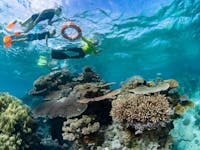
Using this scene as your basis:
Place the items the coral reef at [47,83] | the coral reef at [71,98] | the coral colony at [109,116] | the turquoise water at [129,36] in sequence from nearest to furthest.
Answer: the coral colony at [109,116], the coral reef at [71,98], the coral reef at [47,83], the turquoise water at [129,36]

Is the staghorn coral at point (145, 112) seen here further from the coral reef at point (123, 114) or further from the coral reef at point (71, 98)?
the coral reef at point (71, 98)

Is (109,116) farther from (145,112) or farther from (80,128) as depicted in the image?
(145,112)

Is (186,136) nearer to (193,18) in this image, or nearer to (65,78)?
(65,78)

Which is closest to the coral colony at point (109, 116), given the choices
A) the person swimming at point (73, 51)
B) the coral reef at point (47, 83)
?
the coral reef at point (47, 83)

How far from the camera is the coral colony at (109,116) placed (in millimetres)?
5288

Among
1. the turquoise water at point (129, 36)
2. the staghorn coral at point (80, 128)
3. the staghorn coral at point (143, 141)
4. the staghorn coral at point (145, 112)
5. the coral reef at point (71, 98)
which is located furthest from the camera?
the turquoise water at point (129, 36)

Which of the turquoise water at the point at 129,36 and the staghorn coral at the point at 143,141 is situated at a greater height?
the turquoise water at the point at 129,36

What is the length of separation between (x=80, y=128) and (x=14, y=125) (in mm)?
1982

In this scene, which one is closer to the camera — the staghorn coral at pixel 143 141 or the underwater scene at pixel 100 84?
the staghorn coral at pixel 143 141

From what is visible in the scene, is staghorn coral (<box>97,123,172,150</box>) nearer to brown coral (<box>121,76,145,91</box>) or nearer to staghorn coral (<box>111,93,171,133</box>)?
staghorn coral (<box>111,93,171,133</box>)

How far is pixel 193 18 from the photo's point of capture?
24.4 metres

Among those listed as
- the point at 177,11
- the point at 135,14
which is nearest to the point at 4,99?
the point at 135,14

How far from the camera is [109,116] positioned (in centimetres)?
690

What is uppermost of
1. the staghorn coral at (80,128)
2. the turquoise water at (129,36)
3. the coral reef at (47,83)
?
the turquoise water at (129,36)
